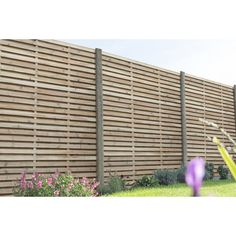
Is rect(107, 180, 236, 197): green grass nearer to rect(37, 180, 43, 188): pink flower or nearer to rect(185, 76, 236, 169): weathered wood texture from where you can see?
rect(37, 180, 43, 188): pink flower

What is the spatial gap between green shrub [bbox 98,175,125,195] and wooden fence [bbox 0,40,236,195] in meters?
0.14

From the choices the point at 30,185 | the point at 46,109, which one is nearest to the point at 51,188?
the point at 30,185

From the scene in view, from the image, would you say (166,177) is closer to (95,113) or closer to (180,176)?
(180,176)

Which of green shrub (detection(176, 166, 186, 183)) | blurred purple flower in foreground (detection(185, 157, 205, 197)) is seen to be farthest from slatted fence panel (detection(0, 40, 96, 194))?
blurred purple flower in foreground (detection(185, 157, 205, 197))

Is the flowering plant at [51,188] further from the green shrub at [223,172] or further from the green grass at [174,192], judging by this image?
the green shrub at [223,172]

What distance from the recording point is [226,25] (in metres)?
3.45

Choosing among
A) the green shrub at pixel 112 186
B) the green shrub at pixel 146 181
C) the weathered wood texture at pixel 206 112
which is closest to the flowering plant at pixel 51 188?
the green shrub at pixel 112 186

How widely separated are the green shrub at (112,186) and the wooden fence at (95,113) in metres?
0.14

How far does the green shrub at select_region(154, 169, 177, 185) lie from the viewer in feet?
25.7
